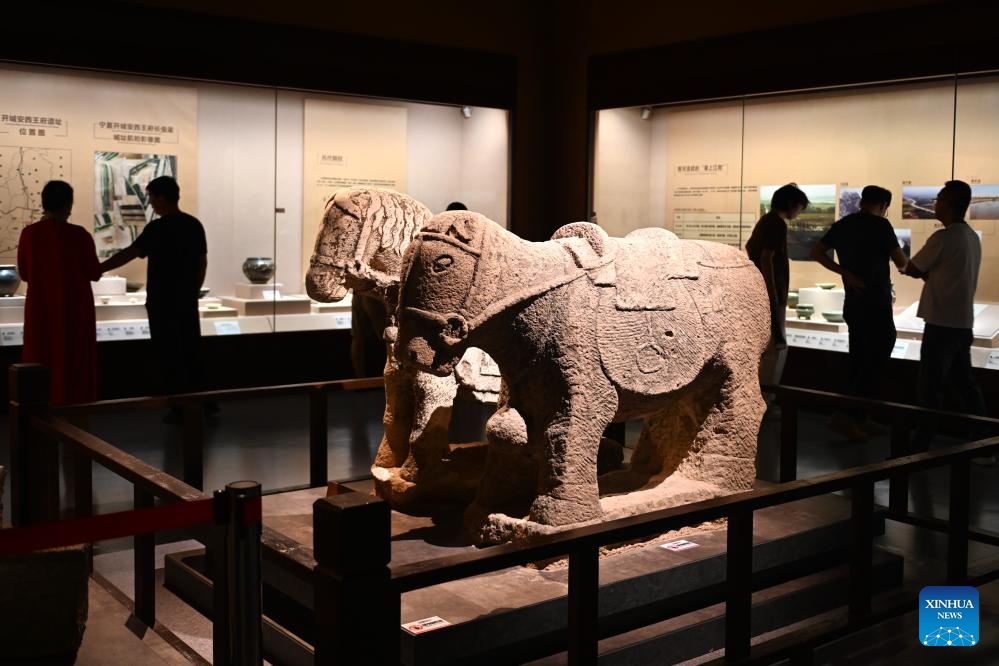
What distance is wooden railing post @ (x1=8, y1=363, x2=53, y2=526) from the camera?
11.9 ft

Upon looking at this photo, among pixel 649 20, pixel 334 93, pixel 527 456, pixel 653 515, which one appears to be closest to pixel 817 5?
pixel 649 20

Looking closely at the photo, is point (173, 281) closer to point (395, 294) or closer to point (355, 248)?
point (355, 248)

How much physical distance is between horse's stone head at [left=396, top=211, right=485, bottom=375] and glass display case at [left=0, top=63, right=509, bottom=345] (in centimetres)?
480

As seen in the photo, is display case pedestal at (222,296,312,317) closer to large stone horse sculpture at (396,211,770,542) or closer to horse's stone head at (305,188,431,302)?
horse's stone head at (305,188,431,302)

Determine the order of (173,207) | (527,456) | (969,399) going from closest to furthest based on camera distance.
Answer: (527,456) → (969,399) → (173,207)

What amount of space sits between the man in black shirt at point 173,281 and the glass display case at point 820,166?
371cm

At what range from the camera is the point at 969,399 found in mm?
6184

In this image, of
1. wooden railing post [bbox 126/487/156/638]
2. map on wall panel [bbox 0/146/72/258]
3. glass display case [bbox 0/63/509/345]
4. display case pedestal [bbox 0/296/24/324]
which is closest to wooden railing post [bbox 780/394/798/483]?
wooden railing post [bbox 126/487/156/638]

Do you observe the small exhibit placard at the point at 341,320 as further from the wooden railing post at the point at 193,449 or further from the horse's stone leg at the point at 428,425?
the horse's stone leg at the point at 428,425

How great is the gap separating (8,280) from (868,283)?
18.3ft

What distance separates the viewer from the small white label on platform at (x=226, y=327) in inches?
313

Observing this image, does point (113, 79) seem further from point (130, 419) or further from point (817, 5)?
point (817, 5)

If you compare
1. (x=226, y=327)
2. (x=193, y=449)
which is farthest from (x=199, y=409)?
(x=226, y=327)

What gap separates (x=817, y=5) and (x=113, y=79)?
193 inches
